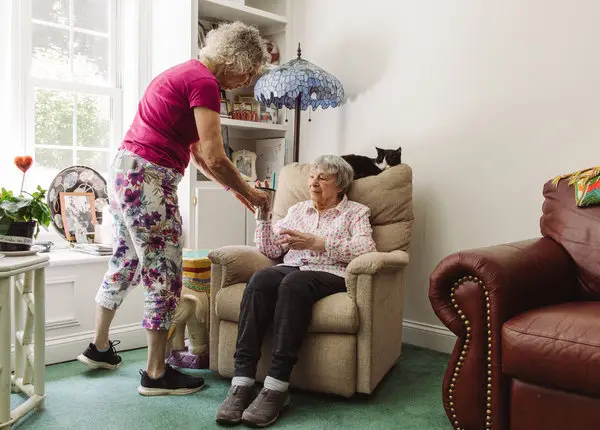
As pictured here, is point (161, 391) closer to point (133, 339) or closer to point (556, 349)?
point (133, 339)

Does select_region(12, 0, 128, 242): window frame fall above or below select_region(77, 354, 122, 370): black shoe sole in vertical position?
above

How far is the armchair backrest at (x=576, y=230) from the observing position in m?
2.00

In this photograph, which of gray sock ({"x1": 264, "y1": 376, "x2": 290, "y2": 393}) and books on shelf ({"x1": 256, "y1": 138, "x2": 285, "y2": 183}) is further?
books on shelf ({"x1": 256, "y1": 138, "x2": 285, "y2": 183})

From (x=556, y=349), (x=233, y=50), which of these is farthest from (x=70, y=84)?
(x=556, y=349)

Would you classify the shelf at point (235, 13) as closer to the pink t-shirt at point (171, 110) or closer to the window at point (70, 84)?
the window at point (70, 84)

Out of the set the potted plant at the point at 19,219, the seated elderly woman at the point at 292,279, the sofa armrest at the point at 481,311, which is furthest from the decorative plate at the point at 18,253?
the sofa armrest at the point at 481,311

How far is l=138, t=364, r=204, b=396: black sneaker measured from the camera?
2.15 metres

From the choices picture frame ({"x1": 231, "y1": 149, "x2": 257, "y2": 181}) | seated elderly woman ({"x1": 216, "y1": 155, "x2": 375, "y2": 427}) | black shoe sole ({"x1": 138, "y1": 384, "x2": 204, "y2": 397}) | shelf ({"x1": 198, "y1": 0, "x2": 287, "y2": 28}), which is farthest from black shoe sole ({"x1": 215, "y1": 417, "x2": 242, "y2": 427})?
shelf ({"x1": 198, "y1": 0, "x2": 287, "y2": 28})

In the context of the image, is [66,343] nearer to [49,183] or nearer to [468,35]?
[49,183]

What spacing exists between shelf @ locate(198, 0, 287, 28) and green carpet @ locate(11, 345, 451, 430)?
2040 millimetres

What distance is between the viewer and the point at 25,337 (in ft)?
6.76

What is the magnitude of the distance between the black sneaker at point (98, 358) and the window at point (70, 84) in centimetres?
116

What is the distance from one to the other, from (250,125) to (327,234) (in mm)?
1205

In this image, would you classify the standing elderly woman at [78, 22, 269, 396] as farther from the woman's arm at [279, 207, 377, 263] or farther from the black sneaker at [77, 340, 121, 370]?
the black sneaker at [77, 340, 121, 370]
